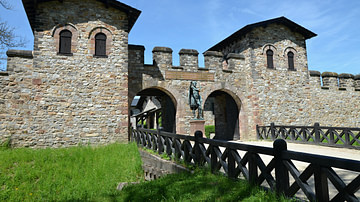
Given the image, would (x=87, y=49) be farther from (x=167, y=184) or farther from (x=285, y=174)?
(x=285, y=174)

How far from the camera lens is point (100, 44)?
10109 mm

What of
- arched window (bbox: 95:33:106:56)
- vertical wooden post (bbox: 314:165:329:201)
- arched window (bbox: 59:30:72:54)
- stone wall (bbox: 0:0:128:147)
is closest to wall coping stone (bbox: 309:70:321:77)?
stone wall (bbox: 0:0:128:147)

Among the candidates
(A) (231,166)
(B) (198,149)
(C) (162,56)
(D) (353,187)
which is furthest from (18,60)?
(D) (353,187)

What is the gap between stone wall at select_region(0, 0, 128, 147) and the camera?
8.87m

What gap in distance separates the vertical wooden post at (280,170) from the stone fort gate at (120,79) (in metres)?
7.37

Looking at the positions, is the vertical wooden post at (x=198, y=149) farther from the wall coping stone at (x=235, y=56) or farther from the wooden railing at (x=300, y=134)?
the wall coping stone at (x=235, y=56)

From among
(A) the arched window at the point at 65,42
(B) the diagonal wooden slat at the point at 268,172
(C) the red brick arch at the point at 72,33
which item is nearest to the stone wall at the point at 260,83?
(C) the red brick arch at the point at 72,33

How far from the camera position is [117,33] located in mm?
10312

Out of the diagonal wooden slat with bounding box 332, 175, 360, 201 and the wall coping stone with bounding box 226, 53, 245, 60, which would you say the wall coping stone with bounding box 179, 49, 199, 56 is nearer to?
the wall coping stone with bounding box 226, 53, 245, 60

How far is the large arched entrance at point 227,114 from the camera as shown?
13.1 meters

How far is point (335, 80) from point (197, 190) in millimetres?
14480

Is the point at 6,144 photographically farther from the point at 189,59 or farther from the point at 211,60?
the point at 211,60

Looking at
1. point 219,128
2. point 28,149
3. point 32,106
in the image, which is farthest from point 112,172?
point 219,128

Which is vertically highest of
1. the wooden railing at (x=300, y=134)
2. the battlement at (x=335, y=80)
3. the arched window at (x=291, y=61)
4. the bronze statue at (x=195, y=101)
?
the arched window at (x=291, y=61)
